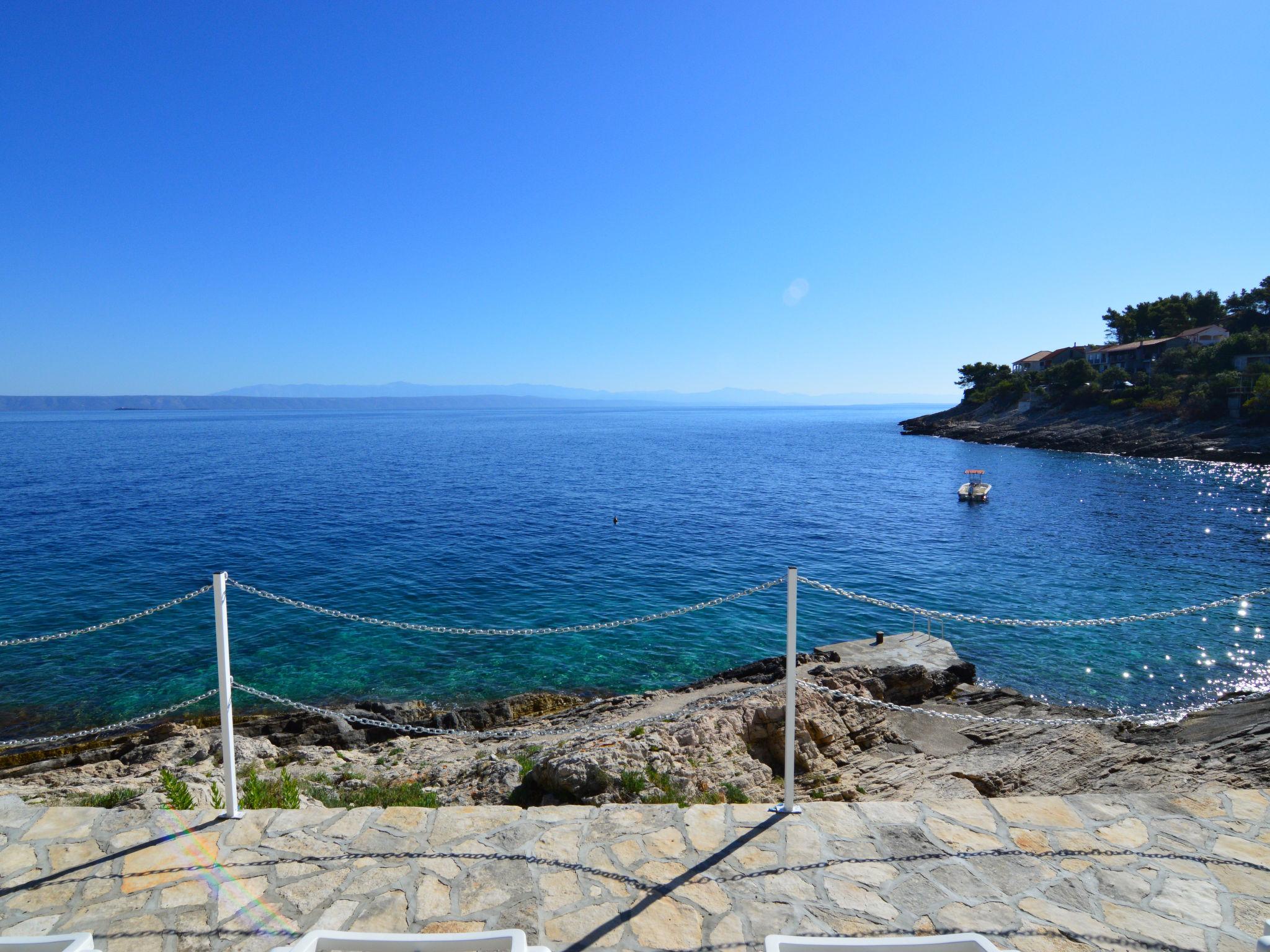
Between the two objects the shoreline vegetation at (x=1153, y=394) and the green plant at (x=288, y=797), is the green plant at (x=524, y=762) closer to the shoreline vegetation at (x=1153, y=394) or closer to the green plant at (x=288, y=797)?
the green plant at (x=288, y=797)

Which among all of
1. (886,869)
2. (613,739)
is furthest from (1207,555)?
(886,869)

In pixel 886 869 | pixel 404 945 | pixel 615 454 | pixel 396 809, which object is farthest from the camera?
pixel 615 454

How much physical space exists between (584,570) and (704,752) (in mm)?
16644

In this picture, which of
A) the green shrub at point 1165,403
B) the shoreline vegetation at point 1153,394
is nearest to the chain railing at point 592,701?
the shoreline vegetation at point 1153,394

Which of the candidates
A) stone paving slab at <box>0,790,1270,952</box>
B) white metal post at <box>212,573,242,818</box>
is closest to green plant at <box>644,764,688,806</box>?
stone paving slab at <box>0,790,1270,952</box>

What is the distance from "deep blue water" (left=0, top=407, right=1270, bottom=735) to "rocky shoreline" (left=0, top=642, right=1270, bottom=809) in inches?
88.7

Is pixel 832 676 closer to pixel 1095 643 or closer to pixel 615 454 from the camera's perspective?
pixel 1095 643

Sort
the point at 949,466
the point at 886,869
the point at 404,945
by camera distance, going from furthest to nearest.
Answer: the point at 949,466 → the point at 886,869 → the point at 404,945

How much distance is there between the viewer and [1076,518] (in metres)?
37.0

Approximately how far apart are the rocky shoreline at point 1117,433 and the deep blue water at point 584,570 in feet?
13.3

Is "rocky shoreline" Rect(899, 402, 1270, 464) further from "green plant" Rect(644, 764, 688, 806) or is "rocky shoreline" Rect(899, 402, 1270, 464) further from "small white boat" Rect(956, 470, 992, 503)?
"green plant" Rect(644, 764, 688, 806)

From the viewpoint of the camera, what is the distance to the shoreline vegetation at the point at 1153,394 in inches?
2386

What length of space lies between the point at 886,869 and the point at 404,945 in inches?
127

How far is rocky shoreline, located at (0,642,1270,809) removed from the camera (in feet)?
27.8
